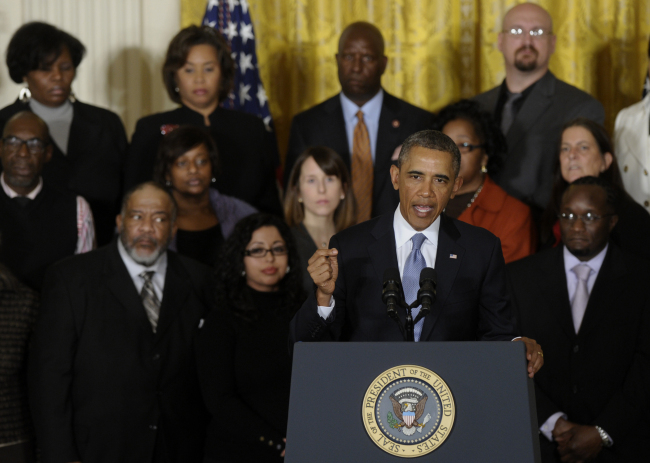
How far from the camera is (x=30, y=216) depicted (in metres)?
4.28

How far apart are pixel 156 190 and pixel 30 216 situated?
74 cm

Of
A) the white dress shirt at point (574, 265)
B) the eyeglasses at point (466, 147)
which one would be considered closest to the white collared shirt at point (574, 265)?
the white dress shirt at point (574, 265)

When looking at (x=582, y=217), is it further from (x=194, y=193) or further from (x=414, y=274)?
(x=194, y=193)

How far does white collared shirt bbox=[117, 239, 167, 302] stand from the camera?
3.88 meters

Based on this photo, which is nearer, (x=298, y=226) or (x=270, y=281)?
(x=270, y=281)

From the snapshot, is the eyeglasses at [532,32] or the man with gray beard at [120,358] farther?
the eyeglasses at [532,32]

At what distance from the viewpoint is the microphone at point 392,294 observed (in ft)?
7.07

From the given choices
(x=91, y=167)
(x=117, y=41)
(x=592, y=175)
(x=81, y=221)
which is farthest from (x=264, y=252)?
(x=117, y=41)

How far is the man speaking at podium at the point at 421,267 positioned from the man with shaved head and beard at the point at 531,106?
229 centimetres

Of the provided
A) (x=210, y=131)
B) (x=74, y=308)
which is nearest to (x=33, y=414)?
(x=74, y=308)

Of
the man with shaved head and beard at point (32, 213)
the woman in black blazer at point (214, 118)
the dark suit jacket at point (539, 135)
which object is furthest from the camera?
the woman in black blazer at point (214, 118)

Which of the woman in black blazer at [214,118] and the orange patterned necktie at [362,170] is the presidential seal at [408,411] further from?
the woman in black blazer at [214,118]

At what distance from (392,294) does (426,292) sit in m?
0.09

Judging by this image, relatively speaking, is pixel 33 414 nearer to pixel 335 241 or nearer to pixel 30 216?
Answer: pixel 30 216
